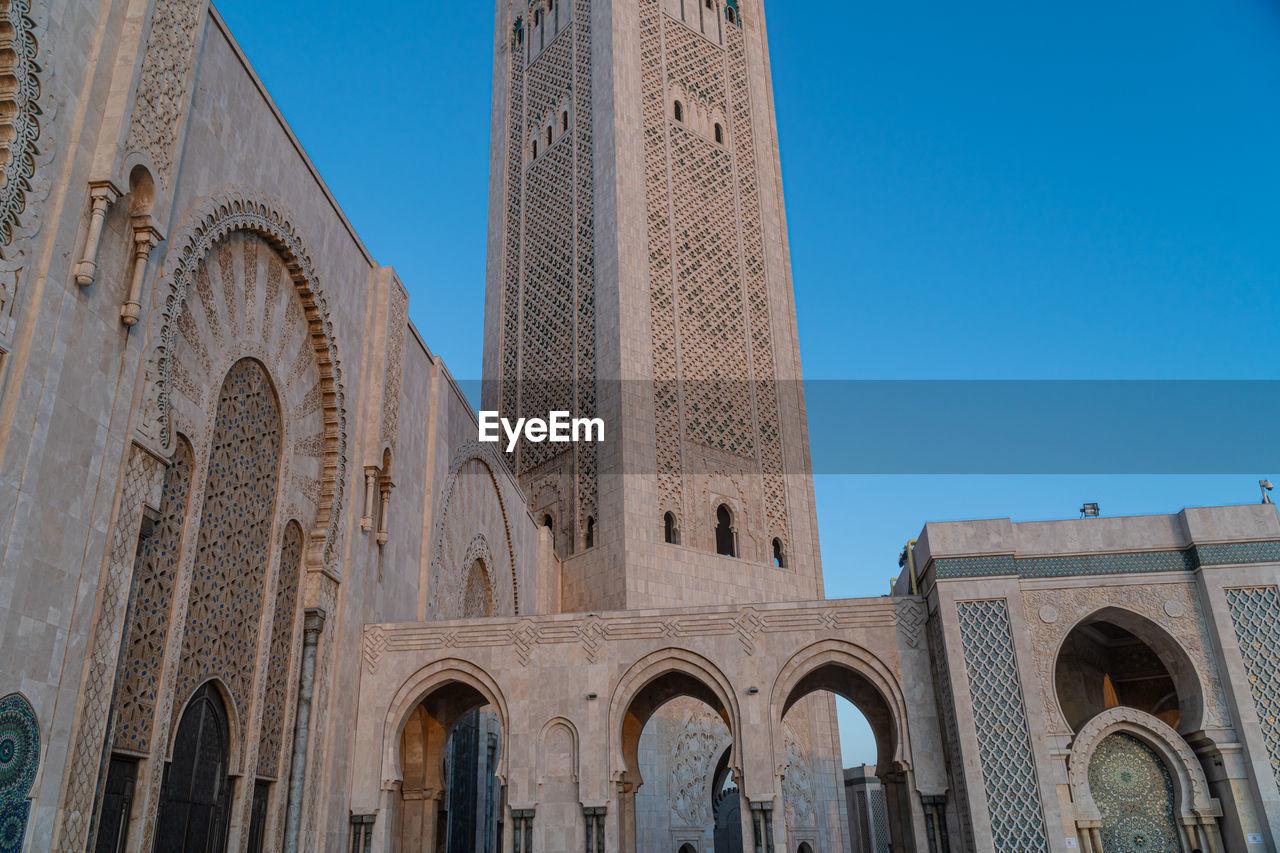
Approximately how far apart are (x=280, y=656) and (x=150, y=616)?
1.84 meters

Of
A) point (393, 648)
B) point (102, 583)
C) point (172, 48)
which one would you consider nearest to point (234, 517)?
point (102, 583)

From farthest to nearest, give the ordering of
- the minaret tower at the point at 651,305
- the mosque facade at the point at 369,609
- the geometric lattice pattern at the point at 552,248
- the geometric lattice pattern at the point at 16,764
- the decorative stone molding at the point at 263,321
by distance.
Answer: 1. the geometric lattice pattern at the point at 552,248
2. the minaret tower at the point at 651,305
3. the decorative stone molding at the point at 263,321
4. the mosque facade at the point at 369,609
5. the geometric lattice pattern at the point at 16,764

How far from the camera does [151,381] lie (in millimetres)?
5738

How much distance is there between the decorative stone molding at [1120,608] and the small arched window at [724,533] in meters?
7.23

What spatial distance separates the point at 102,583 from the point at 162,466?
82 centimetres

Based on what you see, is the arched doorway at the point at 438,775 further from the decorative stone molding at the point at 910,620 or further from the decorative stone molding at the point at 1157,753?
the decorative stone molding at the point at 1157,753

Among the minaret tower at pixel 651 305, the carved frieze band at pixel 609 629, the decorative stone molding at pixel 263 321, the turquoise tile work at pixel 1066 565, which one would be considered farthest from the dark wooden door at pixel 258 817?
the minaret tower at pixel 651 305

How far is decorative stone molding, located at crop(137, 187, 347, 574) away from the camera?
19.1 feet

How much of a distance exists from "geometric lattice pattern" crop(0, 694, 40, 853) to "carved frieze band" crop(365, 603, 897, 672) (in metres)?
4.03

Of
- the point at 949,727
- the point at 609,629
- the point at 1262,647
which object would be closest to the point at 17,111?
the point at 609,629

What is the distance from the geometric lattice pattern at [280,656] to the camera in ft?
23.7

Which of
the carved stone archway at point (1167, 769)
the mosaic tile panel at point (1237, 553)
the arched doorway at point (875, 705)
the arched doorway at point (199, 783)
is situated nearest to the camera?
the arched doorway at point (199, 783)

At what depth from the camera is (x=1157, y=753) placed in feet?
25.3

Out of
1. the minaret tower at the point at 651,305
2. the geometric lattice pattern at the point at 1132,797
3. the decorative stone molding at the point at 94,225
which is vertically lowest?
the geometric lattice pattern at the point at 1132,797
